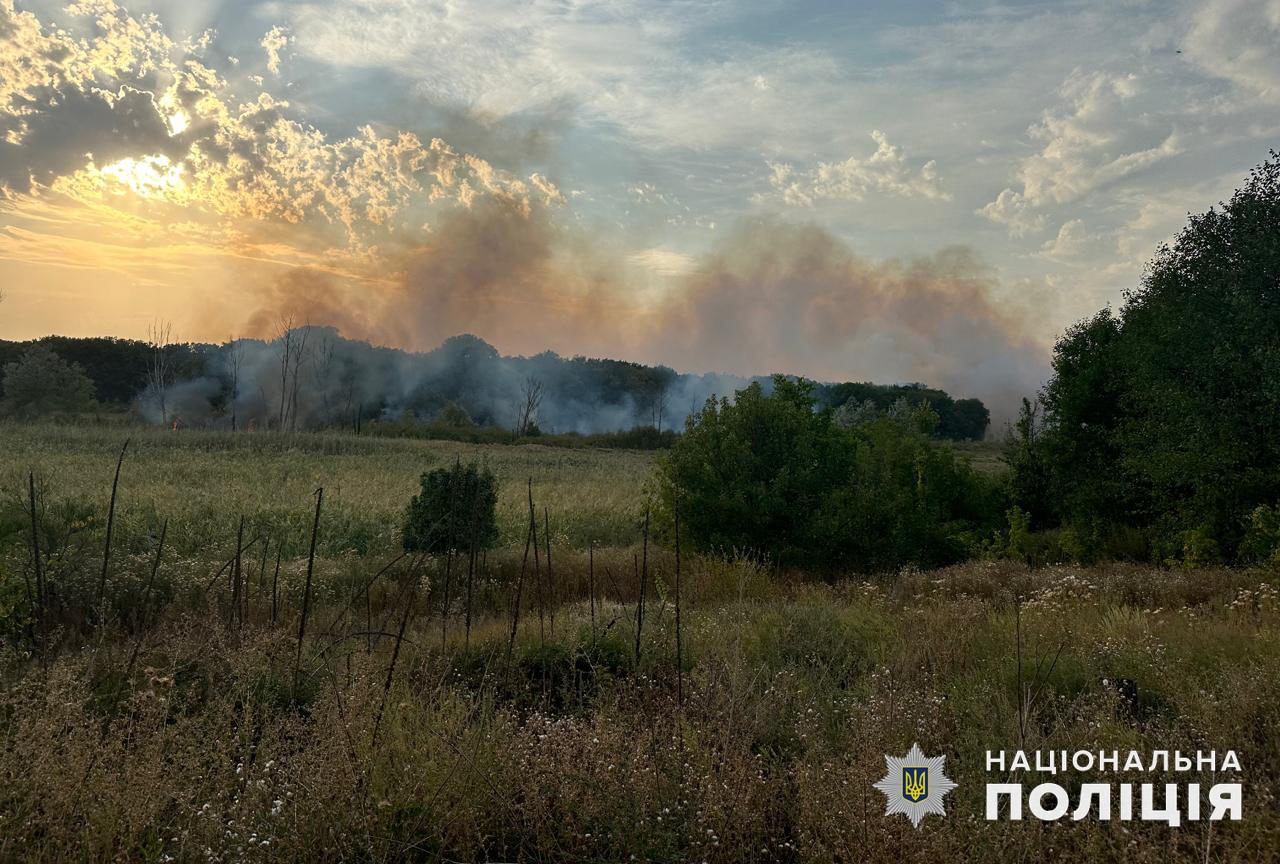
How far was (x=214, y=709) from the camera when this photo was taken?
6.04 metres

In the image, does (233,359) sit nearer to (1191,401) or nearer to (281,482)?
(281,482)

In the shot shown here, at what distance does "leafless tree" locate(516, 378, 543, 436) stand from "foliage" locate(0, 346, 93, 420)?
139ft

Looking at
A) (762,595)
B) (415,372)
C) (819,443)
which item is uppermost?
(415,372)

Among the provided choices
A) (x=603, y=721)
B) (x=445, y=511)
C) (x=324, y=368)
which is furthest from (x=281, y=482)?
(x=324, y=368)

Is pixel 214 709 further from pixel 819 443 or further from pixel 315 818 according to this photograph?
pixel 819 443

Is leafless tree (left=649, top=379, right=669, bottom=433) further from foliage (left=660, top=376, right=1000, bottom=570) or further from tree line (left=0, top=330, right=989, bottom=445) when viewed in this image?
foliage (left=660, top=376, right=1000, bottom=570)

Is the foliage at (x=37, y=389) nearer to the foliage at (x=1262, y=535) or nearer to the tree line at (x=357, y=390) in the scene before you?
the tree line at (x=357, y=390)

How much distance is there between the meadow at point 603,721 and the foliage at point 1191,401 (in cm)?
778

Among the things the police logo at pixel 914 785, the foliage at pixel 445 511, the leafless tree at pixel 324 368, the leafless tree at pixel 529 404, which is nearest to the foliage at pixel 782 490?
the foliage at pixel 445 511

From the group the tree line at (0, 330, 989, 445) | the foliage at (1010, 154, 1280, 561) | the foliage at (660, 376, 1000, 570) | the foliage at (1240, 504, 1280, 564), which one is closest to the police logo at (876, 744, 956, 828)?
the foliage at (660, 376, 1000, 570)

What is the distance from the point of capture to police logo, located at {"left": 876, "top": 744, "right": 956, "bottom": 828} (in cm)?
442

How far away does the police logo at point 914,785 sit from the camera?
442 centimetres

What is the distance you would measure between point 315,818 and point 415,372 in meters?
117

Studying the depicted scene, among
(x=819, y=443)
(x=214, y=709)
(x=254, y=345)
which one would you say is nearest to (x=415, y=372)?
(x=254, y=345)
